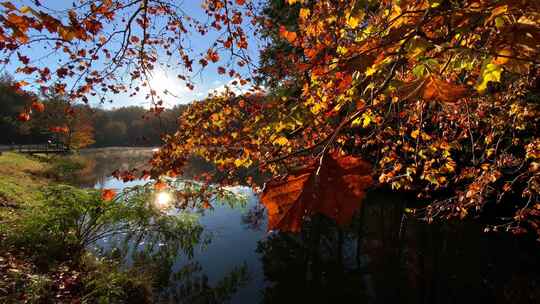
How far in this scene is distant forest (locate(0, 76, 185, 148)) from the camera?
123ft

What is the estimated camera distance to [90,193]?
8469 millimetres

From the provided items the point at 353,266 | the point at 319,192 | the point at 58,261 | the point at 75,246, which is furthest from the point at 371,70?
the point at 353,266

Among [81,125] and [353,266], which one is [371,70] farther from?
[81,125]

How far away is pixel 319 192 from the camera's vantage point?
114 cm

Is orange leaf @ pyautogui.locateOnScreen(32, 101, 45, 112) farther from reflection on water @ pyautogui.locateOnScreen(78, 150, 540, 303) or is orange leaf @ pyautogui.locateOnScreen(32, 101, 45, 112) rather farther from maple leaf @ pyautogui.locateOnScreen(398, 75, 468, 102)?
maple leaf @ pyautogui.locateOnScreen(398, 75, 468, 102)

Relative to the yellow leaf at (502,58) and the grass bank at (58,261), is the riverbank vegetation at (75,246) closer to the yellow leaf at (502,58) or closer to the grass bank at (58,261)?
the grass bank at (58,261)

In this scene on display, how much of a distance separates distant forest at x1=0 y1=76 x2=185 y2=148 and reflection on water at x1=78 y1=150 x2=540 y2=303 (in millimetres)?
12792

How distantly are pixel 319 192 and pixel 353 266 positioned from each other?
1025cm

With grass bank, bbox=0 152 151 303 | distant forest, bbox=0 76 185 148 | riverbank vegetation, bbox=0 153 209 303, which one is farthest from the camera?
distant forest, bbox=0 76 185 148

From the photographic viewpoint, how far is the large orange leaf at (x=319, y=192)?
3.52ft

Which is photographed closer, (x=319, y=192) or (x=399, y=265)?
(x=319, y=192)

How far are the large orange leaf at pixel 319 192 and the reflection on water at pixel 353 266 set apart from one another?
6.47 m

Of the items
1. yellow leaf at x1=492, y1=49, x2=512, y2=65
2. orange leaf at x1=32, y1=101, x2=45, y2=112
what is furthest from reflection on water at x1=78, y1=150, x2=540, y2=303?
yellow leaf at x1=492, y1=49, x2=512, y2=65

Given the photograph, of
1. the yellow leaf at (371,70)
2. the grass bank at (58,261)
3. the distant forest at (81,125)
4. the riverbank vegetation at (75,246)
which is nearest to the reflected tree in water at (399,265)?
the riverbank vegetation at (75,246)
